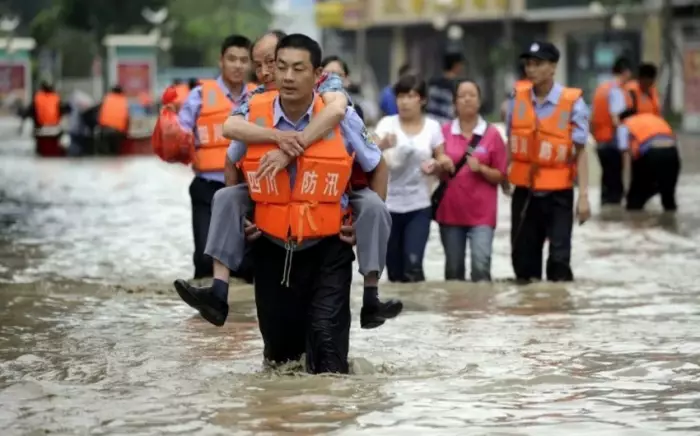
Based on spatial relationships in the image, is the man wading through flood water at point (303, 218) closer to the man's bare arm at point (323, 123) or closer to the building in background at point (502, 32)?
the man's bare arm at point (323, 123)

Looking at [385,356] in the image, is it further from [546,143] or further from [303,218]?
[546,143]

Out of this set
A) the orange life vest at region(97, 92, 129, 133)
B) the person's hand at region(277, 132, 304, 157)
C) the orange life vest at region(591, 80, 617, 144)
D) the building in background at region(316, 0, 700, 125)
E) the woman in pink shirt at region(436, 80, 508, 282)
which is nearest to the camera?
the person's hand at region(277, 132, 304, 157)

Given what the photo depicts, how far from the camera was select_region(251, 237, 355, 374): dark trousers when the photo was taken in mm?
8188

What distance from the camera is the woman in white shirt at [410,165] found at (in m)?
12.9

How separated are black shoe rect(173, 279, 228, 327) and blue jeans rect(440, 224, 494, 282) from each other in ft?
16.1

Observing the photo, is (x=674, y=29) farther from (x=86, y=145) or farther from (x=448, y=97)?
(x=448, y=97)

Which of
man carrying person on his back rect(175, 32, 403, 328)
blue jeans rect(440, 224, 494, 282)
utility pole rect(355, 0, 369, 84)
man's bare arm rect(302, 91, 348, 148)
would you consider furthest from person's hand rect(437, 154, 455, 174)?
utility pole rect(355, 0, 369, 84)

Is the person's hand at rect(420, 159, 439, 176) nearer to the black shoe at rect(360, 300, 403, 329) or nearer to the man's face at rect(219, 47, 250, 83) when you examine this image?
the man's face at rect(219, 47, 250, 83)

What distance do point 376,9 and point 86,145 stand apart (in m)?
33.4

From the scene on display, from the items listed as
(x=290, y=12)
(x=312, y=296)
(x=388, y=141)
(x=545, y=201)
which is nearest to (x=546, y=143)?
(x=545, y=201)

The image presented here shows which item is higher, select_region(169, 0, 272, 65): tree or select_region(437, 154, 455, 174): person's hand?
select_region(169, 0, 272, 65): tree

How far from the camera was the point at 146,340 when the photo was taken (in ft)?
34.3

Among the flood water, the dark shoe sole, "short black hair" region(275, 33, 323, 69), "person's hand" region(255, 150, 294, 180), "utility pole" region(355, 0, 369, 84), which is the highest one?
"utility pole" region(355, 0, 369, 84)

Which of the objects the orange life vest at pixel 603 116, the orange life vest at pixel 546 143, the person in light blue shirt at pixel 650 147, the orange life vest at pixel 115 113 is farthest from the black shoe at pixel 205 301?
the orange life vest at pixel 115 113
